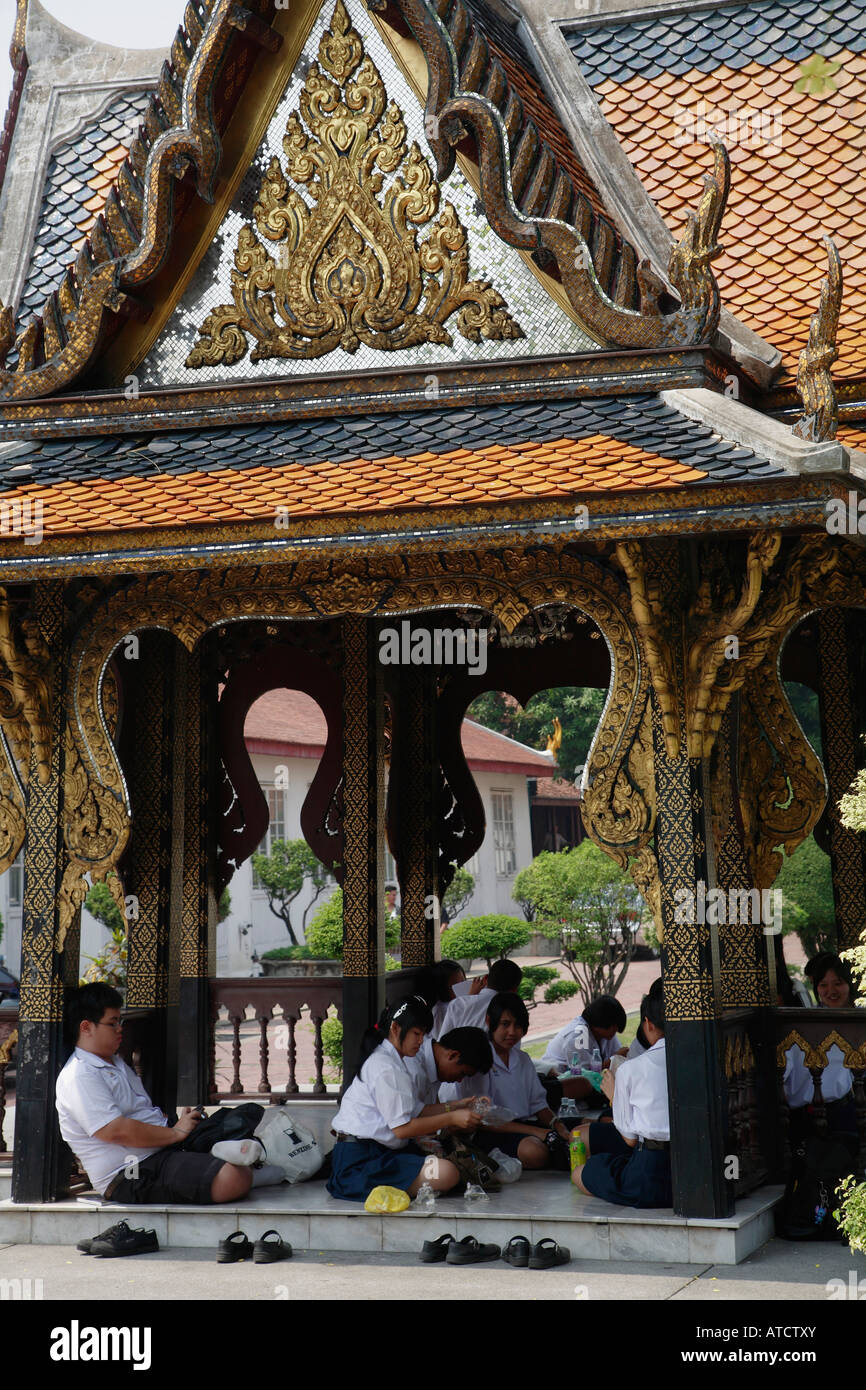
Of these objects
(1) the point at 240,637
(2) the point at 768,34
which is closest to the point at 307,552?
(1) the point at 240,637

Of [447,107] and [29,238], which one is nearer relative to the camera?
[447,107]

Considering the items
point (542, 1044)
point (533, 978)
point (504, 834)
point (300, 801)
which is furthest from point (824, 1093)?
point (504, 834)

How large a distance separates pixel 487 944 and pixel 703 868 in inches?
441

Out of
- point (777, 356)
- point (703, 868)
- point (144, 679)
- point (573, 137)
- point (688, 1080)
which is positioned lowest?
point (688, 1080)

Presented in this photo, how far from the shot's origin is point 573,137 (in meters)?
9.38

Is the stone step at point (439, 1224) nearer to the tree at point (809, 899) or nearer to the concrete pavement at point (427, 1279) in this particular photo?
the concrete pavement at point (427, 1279)

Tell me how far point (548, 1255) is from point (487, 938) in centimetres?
1145

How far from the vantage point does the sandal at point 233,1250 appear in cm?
661

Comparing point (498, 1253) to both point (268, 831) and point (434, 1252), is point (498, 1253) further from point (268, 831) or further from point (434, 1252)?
point (268, 831)

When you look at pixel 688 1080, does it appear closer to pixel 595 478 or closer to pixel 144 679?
pixel 595 478

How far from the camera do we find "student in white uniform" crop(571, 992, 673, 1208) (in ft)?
22.1

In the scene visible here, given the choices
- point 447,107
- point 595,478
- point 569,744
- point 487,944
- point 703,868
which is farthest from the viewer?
point 569,744

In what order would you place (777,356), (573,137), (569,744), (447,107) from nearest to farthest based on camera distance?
(447,107) < (777,356) < (573,137) < (569,744)

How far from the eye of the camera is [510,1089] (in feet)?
27.9
